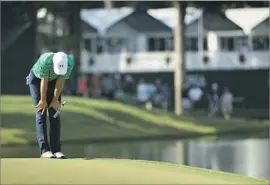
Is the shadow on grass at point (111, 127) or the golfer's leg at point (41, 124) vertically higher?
the golfer's leg at point (41, 124)

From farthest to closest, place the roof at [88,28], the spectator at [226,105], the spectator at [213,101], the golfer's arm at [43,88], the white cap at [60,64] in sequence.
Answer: the roof at [88,28] → the spectator at [213,101] → the spectator at [226,105] → the golfer's arm at [43,88] → the white cap at [60,64]

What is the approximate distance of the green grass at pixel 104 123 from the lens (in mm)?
21562

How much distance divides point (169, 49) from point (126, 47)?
2965mm

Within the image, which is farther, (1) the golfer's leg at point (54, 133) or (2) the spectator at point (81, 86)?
(2) the spectator at point (81, 86)

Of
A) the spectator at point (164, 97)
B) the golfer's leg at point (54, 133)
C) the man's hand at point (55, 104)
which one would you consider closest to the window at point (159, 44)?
the spectator at point (164, 97)

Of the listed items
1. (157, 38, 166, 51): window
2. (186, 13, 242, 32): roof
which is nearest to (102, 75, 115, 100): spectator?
(186, 13, 242, 32): roof

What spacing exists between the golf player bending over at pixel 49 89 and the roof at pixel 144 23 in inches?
1420

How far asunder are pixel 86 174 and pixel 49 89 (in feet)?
9.50

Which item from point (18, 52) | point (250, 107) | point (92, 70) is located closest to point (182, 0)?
point (18, 52)

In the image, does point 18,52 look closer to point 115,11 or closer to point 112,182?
point 115,11

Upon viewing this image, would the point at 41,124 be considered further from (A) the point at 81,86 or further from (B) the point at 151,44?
(B) the point at 151,44

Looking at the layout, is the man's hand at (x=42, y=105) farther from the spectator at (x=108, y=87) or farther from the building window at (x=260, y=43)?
the building window at (x=260, y=43)

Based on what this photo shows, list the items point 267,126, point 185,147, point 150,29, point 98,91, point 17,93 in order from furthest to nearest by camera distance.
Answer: point 150,29 → point 98,91 → point 17,93 → point 267,126 → point 185,147

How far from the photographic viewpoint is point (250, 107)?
39.8 meters
